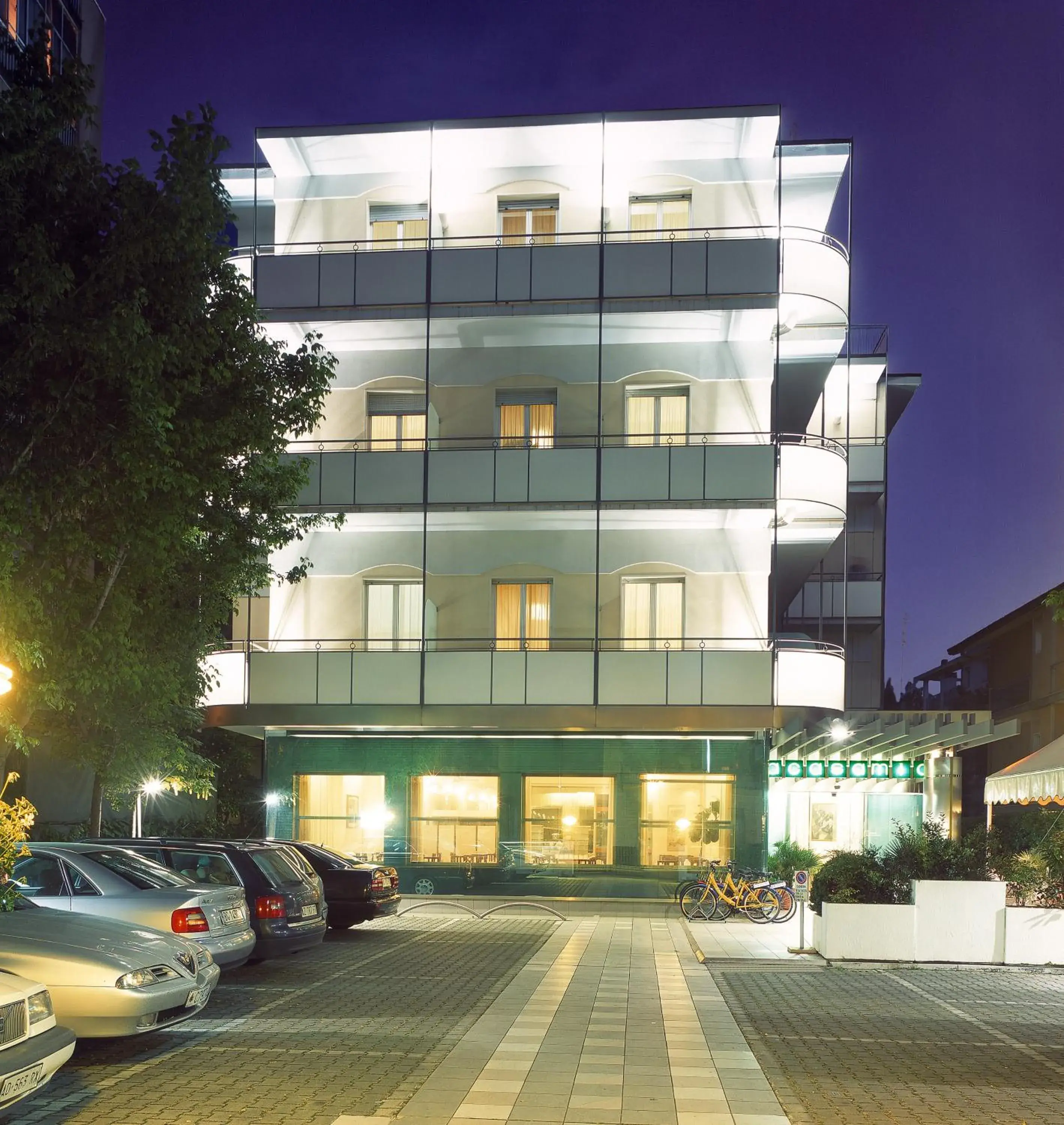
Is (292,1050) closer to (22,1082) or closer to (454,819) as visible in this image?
(22,1082)

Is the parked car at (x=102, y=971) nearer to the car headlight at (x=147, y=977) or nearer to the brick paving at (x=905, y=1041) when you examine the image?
the car headlight at (x=147, y=977)

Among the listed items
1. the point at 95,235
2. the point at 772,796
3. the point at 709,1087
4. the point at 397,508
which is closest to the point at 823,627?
the point at 772,796

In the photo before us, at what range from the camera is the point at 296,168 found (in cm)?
2827

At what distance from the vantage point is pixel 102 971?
32.2 feet

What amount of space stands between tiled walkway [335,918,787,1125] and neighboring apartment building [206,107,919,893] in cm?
976

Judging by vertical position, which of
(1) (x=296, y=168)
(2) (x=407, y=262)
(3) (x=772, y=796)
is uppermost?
(1) (x=296, y=168)

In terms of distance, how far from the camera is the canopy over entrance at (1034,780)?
17.0 meters

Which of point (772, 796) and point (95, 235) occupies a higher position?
point (95, 235)

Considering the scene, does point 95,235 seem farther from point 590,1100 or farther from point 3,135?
point 590,1100

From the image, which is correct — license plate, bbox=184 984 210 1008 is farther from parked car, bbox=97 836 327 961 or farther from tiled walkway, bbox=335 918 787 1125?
parked car, bbox=97 836 327 961

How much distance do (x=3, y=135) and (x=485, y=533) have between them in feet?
46.0

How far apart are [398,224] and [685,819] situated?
13722 millimetres

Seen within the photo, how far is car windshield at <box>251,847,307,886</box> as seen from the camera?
1614 centimetres

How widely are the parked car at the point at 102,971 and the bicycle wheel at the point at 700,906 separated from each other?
13596 mm
